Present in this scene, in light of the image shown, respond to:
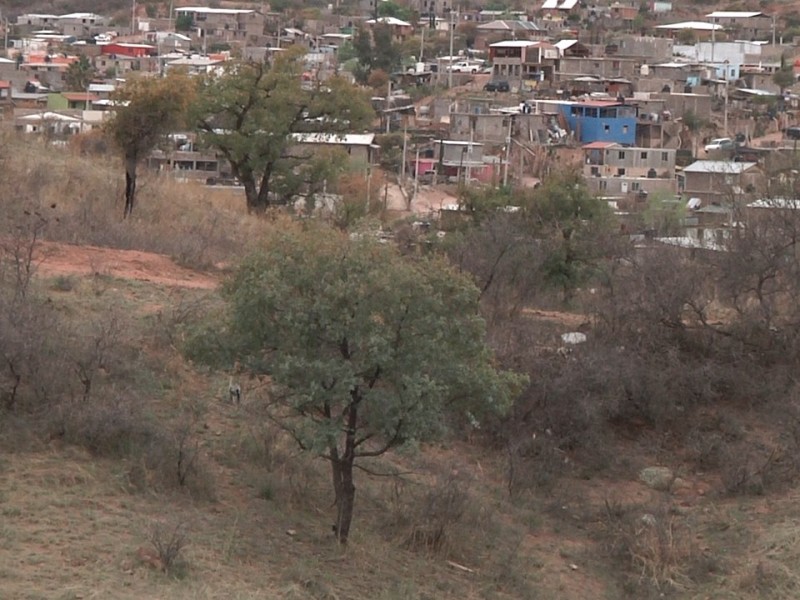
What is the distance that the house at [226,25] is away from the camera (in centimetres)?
5316

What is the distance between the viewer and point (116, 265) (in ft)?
35.7

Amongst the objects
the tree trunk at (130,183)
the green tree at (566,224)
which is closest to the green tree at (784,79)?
the green tree at (566,224)

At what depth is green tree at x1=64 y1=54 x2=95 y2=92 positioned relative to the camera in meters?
38.4

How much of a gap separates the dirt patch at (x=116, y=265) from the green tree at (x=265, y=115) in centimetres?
389

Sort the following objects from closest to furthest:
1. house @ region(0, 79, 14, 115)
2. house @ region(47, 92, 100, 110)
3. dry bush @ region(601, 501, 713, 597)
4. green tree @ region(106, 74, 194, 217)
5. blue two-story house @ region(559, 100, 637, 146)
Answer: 1. dry bush @ region(601, 501, 713, 597)
2. green tree @ region(106, 74, 194, 217)
3. house @ region(47, 92, 100, 110)
4. house @ region(0, 79, 14, 115)
5. blue two-story house @ region(559, 100, 637, 146)

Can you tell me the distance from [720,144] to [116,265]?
24.8 m

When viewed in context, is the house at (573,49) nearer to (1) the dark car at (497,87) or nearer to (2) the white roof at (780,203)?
(1) the dark car at (497,87)

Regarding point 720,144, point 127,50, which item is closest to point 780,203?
point 720,144

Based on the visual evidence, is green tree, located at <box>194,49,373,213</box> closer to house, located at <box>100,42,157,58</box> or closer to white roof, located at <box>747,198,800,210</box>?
white roof, located at <box>747,198,800,210</box>

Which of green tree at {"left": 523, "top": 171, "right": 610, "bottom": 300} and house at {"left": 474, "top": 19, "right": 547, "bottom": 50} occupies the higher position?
green tree at {"left": 523, "top": 171, "right": 610, "bottom": 300}

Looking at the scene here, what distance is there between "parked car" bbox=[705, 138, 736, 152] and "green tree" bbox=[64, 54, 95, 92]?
642 inches

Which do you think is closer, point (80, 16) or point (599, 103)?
point (599, 103)

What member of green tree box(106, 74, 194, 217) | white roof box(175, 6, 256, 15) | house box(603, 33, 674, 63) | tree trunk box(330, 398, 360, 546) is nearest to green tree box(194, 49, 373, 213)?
green tree box(106, 74, 194, 217)

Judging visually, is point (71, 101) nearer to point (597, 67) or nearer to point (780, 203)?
point (597, 67)
